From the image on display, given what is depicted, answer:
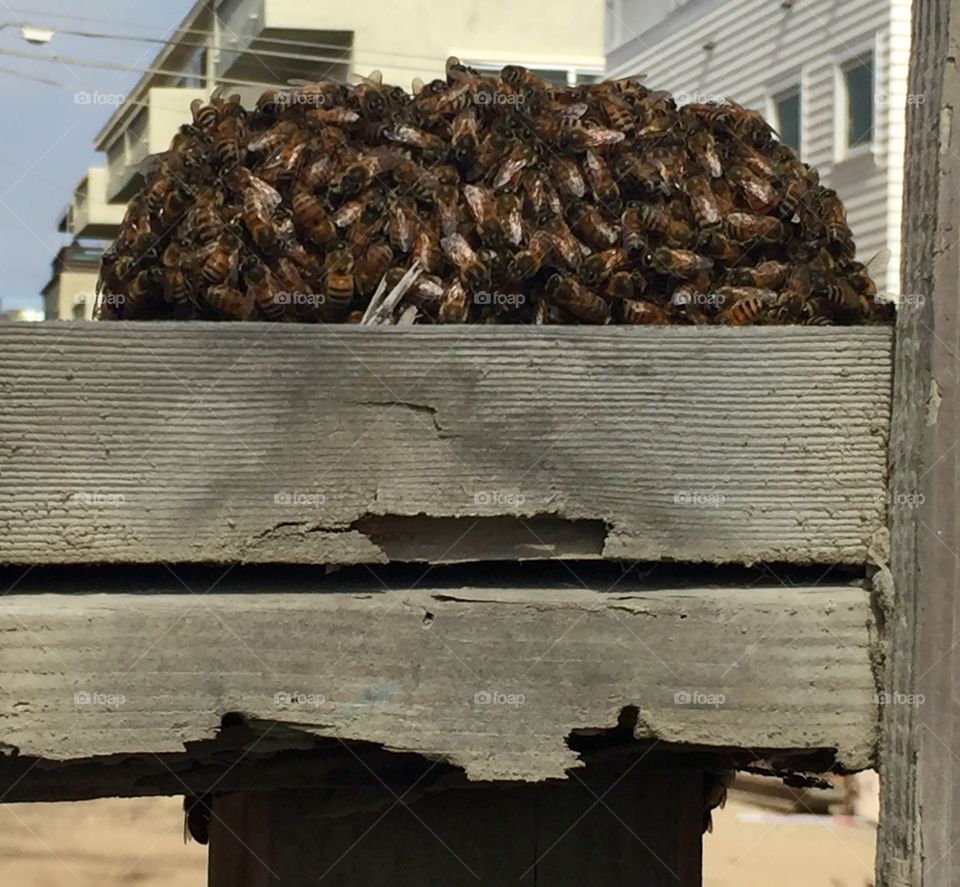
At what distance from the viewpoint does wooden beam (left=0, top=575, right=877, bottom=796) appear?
1.55 metres

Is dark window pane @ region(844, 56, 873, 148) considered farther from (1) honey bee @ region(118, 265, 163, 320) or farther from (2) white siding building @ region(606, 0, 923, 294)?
(1) honey bee @ region(118, 265, 163, 320)

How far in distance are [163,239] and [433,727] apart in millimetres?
1161

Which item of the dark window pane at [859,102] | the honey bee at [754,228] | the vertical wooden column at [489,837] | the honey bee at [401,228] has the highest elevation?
the dark window pane at [859,102]

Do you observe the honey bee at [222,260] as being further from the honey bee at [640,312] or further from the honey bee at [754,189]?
the honey bee at [754,189]

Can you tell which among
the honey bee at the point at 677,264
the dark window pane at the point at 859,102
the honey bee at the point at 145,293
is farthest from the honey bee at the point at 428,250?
the dark window pane at the point at 859,102

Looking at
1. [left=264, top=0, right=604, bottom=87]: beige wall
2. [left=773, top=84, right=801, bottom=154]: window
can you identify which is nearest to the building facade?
[left=264, top=0, right=604, bottom=87]: beige wall

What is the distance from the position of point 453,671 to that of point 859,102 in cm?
1746

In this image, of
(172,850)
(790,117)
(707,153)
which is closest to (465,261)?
(707,153)

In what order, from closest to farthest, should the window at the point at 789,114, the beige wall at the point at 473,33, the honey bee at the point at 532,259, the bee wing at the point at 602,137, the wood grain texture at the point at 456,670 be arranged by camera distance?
the wood grain texture at the point at 456,670, the honey bee at the point at 532,259, the bee wing at the point at 602,137, the window at the point at 789,114, the beige wall at the point at 473,33

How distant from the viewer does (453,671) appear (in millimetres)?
1590

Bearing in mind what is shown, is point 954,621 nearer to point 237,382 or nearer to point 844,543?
point 844,543

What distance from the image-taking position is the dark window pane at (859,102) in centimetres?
1745

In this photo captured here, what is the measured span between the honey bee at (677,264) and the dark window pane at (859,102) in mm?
15992

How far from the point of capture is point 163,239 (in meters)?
2.41
